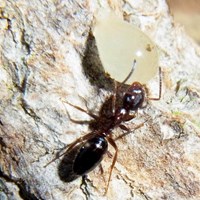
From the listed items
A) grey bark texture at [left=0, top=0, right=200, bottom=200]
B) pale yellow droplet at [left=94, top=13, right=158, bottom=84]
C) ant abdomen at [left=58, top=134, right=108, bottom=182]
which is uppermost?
pale yellow droplet at [left=94, top=13, right=158, bottom=84]

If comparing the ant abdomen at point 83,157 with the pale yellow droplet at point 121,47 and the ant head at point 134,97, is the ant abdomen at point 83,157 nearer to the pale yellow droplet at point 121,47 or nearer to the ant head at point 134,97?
the ant head at point 134,97

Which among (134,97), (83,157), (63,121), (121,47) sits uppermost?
(121,47)

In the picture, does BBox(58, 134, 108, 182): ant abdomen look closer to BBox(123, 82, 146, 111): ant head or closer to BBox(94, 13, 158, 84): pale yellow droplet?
BBox(123, 82, 146, 111): ant head

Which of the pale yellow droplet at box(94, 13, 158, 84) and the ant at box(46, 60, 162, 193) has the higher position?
the pale yellow droplet at box(94, 13, 158, 84)

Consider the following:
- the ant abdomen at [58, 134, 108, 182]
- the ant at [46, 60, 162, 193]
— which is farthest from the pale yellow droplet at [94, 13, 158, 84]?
the ant abdomen at [58, 134, 108, 182]

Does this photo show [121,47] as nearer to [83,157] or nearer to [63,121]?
[63,121]

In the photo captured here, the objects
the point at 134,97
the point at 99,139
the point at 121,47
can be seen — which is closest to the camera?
the point at 121,47

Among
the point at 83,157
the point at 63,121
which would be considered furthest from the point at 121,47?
the point at 83,157
